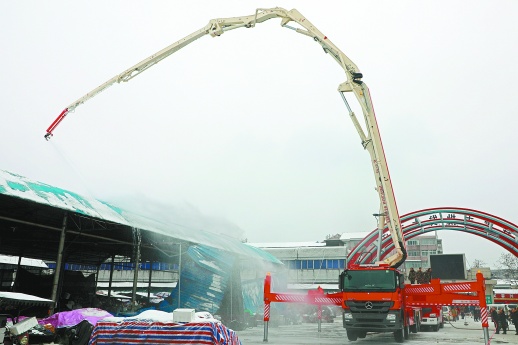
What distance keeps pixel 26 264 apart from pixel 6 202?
36182 mm

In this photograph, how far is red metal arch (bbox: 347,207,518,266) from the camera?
112ft

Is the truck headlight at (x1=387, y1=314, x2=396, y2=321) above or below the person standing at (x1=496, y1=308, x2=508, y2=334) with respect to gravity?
above

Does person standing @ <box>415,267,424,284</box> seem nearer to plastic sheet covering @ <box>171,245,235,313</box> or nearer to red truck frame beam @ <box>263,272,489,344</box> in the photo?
red truck frame beam @ <box>263,272,489,344</box>

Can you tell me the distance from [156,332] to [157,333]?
0.09ft

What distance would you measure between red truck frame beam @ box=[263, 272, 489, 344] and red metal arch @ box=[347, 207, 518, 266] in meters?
16.4

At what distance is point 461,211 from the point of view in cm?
3509

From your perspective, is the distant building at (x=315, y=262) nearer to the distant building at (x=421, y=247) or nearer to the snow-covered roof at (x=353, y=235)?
the snow-covered roof at (x=353, y=235)

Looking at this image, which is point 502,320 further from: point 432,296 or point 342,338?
point 432,296

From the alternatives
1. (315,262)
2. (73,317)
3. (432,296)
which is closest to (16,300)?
(73,317)

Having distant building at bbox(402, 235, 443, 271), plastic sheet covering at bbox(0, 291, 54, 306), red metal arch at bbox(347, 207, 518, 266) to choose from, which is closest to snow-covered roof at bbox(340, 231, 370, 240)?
distant building at bbox(402, 235, 443, 271)

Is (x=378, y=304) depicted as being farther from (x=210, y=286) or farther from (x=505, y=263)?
(x=505, y=263)

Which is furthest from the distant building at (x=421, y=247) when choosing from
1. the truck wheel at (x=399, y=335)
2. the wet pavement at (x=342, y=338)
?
the truck wheel at (x=399, y=335)

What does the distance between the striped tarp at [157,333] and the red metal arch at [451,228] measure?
27.6m

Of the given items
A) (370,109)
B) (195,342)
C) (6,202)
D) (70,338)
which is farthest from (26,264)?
(195,342)
